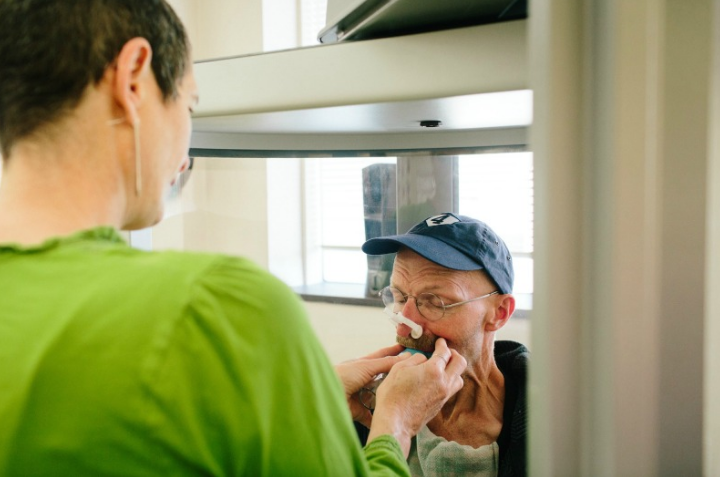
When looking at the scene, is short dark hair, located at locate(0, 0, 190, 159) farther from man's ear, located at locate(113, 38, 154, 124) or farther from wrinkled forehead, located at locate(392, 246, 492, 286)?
wrinkled forehead, located at locate(392, 246, 492, 286)

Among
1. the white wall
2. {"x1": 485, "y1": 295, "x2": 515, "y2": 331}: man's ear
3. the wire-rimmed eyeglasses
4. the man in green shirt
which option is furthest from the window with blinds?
the man in green shirt

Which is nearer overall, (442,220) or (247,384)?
(247,384)

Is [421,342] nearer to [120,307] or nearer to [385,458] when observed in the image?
[385,458]

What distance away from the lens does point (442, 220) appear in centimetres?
126

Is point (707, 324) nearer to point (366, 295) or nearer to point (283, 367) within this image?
point (283, 367)

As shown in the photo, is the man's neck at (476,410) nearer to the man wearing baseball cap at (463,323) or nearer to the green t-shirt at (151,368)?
the man wearing baseball cap at (463,323)

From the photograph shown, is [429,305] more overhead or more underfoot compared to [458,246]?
more underfoot

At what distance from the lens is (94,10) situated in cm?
49

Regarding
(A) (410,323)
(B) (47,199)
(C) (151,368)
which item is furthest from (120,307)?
(A) (410,323)

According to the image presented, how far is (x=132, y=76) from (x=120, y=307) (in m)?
0.23

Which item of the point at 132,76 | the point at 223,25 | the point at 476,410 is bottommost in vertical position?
the point at 476,410

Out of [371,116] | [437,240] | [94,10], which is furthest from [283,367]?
[437,240]

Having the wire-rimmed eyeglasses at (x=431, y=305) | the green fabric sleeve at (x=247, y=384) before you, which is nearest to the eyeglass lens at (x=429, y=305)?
the wire-rimmed eyeglasses at (x=431, y=305)

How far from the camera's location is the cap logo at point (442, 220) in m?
1.25
